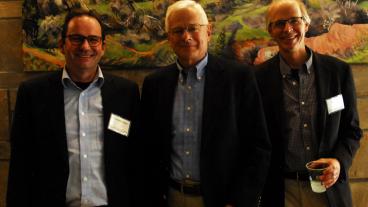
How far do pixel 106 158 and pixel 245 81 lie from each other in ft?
2.47

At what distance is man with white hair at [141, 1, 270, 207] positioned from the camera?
161cm

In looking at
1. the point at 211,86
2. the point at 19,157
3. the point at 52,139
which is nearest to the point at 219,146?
the point at 211,86

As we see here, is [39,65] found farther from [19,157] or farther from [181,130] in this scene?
[181,130]

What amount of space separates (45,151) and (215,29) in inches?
53.0

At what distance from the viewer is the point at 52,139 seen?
1.64 meters

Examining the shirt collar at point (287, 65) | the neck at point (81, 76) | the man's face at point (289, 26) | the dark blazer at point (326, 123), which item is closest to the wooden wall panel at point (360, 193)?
the dark blazer at point (326, 123)

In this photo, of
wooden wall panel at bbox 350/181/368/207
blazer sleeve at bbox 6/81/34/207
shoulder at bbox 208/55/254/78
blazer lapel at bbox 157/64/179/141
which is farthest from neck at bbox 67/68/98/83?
wooden wall panel at bbox 350/181/368/207

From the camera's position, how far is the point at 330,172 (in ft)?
5.49

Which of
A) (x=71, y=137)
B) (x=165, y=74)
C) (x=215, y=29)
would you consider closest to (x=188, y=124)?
(x=165, y=74)

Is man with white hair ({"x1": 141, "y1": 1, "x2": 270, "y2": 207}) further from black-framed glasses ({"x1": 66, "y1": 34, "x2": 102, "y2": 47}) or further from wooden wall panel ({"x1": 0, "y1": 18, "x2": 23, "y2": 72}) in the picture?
wooden wall panel ({"x1": 0, "y1": 18, "x2": 23, "y2": 72})

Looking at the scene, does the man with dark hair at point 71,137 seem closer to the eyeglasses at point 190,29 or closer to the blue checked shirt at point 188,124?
the blue checked shirt at point 188,124

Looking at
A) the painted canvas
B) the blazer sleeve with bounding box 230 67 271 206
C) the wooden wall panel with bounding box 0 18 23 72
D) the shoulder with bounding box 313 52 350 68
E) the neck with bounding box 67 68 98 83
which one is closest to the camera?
the blazer sleeve with bounding box 230 67 271 206

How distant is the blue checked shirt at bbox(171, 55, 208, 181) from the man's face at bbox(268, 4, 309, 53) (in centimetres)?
42

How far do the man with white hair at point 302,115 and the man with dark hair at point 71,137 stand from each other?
2.57 ft
